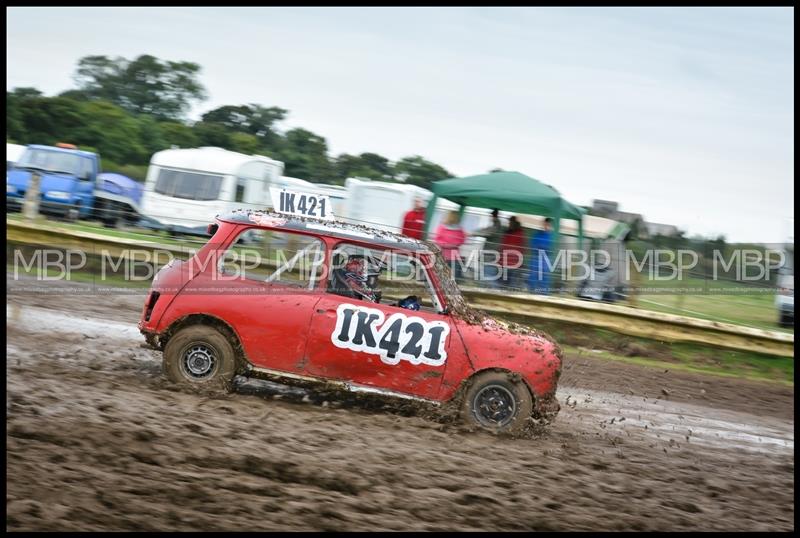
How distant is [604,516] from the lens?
16.8ft

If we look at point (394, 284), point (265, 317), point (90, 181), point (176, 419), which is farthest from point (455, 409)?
point (90, 181)

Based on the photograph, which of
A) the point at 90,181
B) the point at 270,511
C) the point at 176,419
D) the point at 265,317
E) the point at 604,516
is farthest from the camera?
the point at 90,181

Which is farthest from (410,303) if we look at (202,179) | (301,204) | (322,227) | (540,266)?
(202,179)

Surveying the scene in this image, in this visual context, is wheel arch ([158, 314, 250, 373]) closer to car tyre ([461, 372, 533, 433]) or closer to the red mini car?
the red mini car

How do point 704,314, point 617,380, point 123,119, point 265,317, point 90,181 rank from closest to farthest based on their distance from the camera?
point 265,317 < point 617,380 < point 704,314 < point 90,181 < point 123,119

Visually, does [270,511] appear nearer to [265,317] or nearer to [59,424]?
[59,424]

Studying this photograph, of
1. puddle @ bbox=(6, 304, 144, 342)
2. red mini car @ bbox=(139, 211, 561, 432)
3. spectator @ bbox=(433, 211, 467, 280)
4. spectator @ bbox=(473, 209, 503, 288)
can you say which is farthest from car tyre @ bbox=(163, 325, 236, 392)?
spectator @ bbox=(473, 209, 503, 288)

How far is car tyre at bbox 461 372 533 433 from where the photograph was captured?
6922mm

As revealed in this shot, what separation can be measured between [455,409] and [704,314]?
720 cm

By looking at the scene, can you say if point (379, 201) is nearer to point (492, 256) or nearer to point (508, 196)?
point (508, 196)

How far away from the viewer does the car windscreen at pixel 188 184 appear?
18.4m

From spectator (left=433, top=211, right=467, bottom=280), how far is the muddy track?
155 inches

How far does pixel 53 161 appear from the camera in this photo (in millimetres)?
17578

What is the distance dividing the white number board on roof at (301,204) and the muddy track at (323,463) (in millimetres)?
1694
